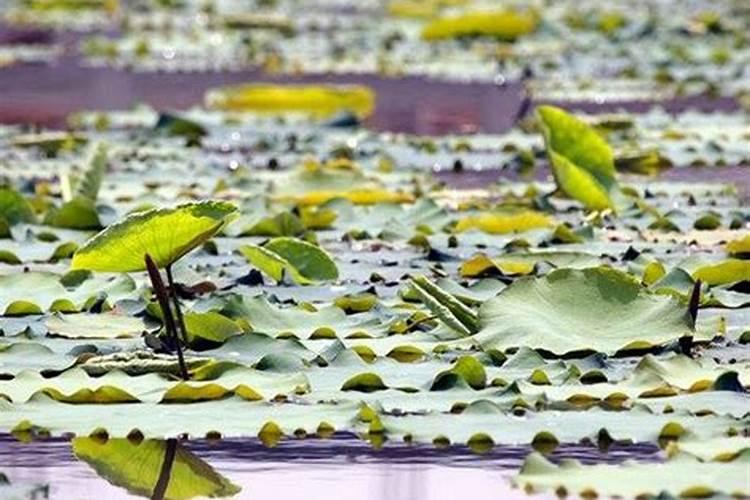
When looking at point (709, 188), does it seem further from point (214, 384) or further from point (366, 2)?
point (366, 2)

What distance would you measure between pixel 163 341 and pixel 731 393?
0.89 m

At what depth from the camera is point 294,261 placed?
4227 mm

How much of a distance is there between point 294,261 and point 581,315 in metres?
0.83

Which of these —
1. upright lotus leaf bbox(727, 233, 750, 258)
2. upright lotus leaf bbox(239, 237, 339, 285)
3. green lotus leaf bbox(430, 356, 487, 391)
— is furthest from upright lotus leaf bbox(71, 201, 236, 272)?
upright lotus leaf bbox(727, 233, 750, 258)

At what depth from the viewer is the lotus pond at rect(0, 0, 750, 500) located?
2.86m

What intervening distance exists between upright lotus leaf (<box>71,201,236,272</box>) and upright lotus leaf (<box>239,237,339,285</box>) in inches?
28.7

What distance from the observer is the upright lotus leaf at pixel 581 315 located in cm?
343

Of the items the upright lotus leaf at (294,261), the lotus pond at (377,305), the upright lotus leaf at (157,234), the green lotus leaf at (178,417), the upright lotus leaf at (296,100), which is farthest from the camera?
the upright lotus leaf at (296,100)

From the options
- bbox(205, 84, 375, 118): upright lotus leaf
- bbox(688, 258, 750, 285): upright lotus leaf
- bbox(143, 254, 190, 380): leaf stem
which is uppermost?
bbox(205, 84, 375, 118): upright lotus leaf

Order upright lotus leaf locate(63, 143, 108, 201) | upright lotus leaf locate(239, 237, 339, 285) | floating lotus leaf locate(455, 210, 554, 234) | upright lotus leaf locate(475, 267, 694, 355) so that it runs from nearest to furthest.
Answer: upright lotus leaf locate(475, 267, 694, 355) < upright lotus leaf locate(239, 237, 339, 285) < floating lotus leaf locate(455, 210, 554, 234) < upright lotus leaf locate(63, 143, 108, 201)

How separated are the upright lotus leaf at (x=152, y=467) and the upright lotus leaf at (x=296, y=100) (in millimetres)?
5389

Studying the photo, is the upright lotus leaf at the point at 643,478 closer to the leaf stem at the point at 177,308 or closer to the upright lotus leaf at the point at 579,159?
the leaf stem at the point at 177,308

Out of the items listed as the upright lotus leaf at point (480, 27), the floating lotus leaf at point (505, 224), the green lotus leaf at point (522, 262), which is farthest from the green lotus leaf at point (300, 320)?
the upright lotus leaf at point (480, 27)

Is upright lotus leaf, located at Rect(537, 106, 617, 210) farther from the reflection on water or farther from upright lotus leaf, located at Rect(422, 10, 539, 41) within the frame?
upright lotus leaf, located at Rect(422, 10, 539, 41)
